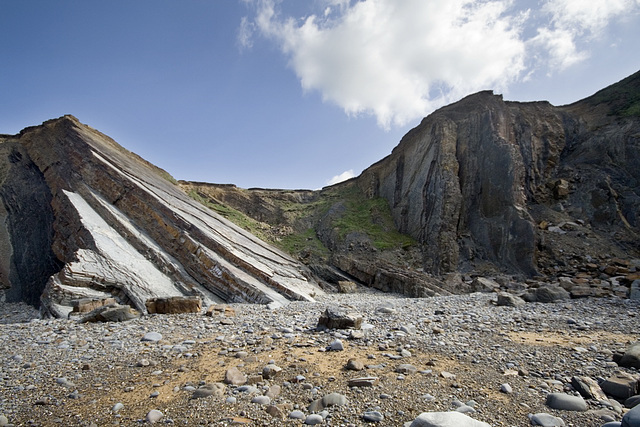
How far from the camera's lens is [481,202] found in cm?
2397

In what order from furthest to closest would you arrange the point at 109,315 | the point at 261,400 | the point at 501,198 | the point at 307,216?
the point at 307,216 < the point at 501,198 < the point at 109,315 < the point at 261,400

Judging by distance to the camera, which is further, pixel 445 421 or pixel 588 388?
pixel 588 388

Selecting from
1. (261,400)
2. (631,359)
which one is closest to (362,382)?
(261,400)

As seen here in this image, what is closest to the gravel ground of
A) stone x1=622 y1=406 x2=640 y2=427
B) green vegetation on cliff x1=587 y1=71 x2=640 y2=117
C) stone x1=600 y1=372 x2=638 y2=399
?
stone x1=600 y1=372 x2=638 y2=399

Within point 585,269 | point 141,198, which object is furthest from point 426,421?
point 585,269

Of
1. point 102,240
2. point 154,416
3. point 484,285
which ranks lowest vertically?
point 154,416

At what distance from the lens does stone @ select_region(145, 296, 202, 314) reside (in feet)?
32.8

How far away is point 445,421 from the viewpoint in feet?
10.5

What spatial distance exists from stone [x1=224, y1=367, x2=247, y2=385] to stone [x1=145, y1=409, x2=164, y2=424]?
1054 millimetres

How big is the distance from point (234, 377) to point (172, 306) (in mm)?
6248

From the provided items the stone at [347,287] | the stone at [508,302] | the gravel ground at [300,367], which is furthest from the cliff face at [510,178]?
the gravel ground at [300,367]

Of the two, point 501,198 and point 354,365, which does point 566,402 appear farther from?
point 501,198

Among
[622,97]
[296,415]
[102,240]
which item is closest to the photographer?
[296,415]

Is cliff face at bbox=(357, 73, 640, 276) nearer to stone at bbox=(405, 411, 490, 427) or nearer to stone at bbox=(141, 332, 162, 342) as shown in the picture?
stone at bbox=(141, 332, 162, 342)
